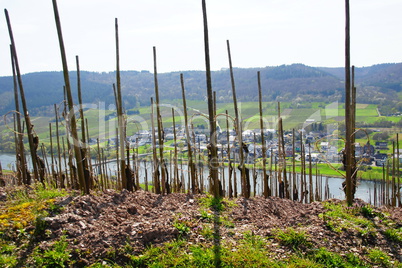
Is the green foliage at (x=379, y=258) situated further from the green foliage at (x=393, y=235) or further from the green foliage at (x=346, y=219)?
Answer: the green foliage at (x=393, y=235)

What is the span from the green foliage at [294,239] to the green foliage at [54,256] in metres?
2.98

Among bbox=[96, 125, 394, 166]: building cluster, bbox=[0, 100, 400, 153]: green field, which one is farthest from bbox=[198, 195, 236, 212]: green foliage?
bbox=[0, 100, 400, 153]: green field

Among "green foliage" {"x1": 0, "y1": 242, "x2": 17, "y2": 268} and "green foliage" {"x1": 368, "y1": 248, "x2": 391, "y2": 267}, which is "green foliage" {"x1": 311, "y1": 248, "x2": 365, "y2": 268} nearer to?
"green foliage" {"x1": 368, "y1": 248, "x2": 391, "y2": 267}

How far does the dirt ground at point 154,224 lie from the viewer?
4129mm

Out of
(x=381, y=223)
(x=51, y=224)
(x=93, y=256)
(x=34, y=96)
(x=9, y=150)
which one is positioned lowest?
(x=9, y=150)

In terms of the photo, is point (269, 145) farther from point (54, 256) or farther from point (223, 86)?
point (223, 86)

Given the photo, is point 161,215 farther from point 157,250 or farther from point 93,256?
point 93,256

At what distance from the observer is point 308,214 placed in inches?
215

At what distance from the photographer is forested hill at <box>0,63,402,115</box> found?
3191 inches

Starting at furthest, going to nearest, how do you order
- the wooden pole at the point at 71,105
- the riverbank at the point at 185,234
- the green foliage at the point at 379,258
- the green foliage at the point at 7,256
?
the wooden pole at the point at 71,105, the green foliage at the point at 379,258, the riverbank at the point at 185,234, the green foliage at the point at 7,256

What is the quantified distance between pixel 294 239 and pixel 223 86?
99.0m

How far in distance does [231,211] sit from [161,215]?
1346mm

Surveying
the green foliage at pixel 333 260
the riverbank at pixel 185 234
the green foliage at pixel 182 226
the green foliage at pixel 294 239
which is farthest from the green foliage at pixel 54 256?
the green foliage at pixel 333 260

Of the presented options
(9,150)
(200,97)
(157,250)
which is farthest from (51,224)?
(200,97)
